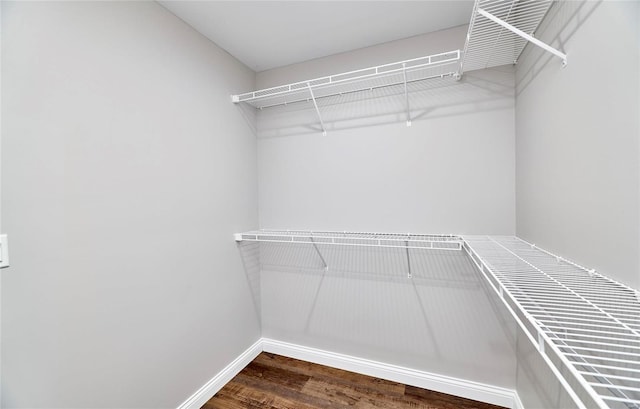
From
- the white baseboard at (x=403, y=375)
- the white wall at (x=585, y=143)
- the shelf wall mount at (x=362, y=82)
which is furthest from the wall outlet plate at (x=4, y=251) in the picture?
the white wall at (x=585, y=143)

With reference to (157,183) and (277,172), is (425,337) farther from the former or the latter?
(157,183)

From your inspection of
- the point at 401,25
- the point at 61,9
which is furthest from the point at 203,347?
the point at 401,25

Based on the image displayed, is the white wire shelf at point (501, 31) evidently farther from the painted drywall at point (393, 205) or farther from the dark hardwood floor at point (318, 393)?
the dark hardwood floor at point (318, 393)

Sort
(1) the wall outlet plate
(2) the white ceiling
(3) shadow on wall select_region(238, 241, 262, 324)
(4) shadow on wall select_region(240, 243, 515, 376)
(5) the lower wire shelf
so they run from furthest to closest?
1. (3) shadow on wall select_region(238, 241, 262, 324)
2. (4) shadow on wall select_region(240, 243, 515, 376)
3. (2) the white ceiling
4. (1) the wall outlet plate
5. (5) the lower wire shelf

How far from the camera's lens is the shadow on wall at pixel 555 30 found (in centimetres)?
94

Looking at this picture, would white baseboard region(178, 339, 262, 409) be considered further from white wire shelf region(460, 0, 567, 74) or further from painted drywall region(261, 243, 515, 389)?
white wire shelf region(460, 0, 567, 74)

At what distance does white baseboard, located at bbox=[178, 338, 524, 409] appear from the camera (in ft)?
5.57

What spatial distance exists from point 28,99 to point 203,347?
156 cm

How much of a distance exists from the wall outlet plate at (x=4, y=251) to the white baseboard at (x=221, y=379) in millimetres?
1214

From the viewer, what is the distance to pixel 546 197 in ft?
4.05

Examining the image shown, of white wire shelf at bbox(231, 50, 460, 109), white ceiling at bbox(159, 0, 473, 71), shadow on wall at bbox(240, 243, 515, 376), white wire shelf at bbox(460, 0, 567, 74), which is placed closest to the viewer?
white wire shelf at bbox(460, 0, 567, 74)

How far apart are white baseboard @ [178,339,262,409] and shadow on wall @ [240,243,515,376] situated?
0.19 meters

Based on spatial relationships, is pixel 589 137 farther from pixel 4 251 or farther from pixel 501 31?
pixel 4 251

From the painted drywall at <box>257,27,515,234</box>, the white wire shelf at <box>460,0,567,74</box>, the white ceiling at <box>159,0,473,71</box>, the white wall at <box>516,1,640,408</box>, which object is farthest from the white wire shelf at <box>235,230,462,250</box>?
the white ceiling at <box>159,0,473,71</box>
